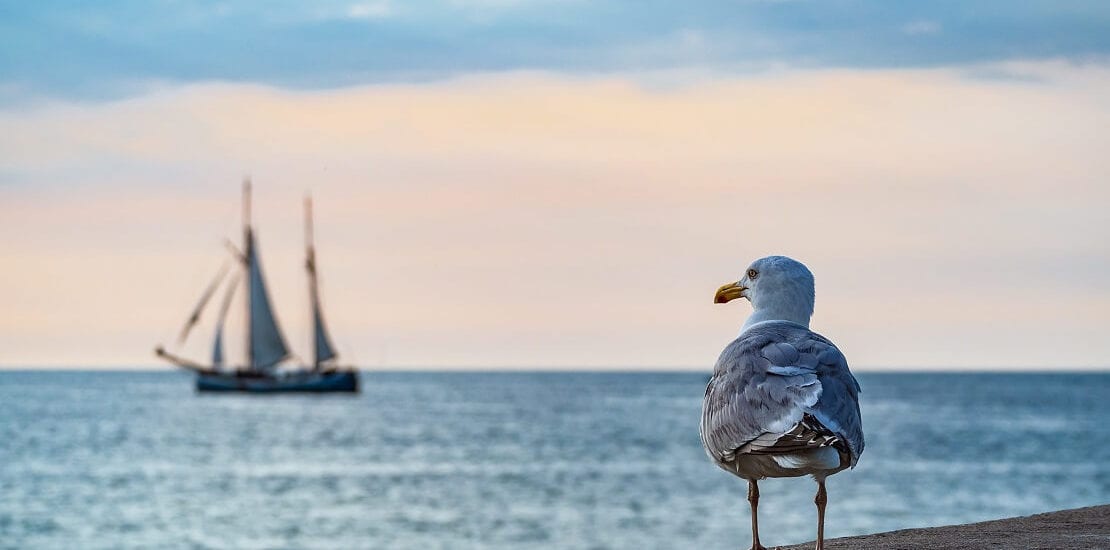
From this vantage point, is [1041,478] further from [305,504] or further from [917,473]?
[305,504]

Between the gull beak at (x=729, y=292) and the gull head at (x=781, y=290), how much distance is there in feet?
0.72

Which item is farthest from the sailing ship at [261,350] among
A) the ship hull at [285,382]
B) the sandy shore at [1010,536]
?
the sandy shore at [1010,536]

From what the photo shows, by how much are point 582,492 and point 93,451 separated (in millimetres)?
23524

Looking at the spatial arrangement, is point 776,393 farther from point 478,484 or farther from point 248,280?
point 248,280

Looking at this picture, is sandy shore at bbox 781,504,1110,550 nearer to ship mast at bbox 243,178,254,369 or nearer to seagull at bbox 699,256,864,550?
seagull at bbox 699,256,864,550

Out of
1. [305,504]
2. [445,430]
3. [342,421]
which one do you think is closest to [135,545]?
[305,504]

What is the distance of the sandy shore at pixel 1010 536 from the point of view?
341 inches

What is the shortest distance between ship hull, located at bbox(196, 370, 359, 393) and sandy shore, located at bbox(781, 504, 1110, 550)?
264 feet

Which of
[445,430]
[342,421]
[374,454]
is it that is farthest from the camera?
[342,421]

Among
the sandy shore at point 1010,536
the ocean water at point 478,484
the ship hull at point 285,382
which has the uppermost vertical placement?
the ship hull at point 285,382

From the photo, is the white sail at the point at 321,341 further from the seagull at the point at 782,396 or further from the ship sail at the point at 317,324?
the seagull at the point at 782,396

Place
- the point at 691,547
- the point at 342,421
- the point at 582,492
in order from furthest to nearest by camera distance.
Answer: the point at 342,421, the point at 582,492, the point at 691,547

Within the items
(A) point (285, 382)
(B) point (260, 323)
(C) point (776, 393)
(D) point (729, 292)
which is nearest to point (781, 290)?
(D) point (729, 292)

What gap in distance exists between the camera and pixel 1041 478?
40.7 m
